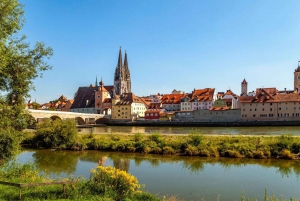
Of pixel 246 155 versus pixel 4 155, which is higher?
pixel 4 155

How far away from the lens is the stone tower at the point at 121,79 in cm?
11293

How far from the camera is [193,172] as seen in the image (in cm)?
1652

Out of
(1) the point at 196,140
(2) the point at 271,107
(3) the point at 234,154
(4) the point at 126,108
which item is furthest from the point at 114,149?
(4) the point at 126,108

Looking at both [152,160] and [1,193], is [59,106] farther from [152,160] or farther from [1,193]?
[1,193]

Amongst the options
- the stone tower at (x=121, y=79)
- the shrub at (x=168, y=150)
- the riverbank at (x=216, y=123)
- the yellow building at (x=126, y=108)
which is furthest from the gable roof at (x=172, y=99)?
the shrub at (x=168, y=150)

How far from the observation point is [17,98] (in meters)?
12.0

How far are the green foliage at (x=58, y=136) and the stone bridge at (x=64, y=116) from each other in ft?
76.4

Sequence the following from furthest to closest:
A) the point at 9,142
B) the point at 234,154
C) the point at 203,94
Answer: the point at 203,94
the point at 234,154
the point at 9,142

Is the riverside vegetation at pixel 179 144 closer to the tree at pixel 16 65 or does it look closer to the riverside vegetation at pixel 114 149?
the riverside vegetation at pixel 114 149

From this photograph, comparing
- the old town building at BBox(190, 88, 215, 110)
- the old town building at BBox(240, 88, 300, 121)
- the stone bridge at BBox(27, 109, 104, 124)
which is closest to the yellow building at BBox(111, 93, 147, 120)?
the stone bridge at BBox(27, 109, 104, 124)

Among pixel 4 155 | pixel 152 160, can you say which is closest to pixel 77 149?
pixel 152 160

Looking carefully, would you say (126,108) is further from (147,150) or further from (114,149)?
(147,150)

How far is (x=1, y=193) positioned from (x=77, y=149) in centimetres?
1715

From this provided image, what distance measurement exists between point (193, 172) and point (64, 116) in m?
51.2
